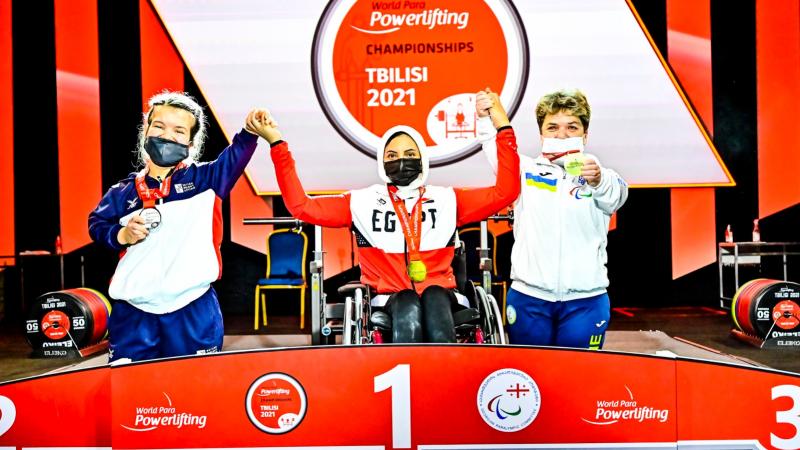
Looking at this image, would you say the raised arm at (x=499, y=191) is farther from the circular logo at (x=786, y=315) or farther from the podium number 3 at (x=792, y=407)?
the circular logo at (x=786, y=315)

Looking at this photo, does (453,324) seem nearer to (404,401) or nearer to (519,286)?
(519,286)

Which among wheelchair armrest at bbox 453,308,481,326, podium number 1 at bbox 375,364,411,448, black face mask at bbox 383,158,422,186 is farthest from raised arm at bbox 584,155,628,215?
podium number 1 at bbox 375,364,411,448

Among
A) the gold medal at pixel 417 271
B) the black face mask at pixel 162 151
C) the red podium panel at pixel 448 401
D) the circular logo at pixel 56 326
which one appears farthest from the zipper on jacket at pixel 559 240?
the circular logo at pixel 56 326

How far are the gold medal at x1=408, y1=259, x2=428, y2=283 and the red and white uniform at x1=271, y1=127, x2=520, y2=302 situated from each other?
124mm

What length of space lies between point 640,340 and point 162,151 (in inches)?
159

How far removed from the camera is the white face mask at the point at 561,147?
233cm

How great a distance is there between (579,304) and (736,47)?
552 cm

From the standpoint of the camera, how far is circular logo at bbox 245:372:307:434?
1267 mm

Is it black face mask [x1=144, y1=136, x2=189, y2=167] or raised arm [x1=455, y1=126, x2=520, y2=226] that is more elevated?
black face mask [x1=144, y1=136, x2=189, y2=167]

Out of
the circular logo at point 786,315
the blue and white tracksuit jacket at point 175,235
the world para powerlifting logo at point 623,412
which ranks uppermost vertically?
the blue and white tracksuit jacket at point 175,235

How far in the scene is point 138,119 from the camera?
677cm

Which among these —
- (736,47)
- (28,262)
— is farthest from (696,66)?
(28,262)

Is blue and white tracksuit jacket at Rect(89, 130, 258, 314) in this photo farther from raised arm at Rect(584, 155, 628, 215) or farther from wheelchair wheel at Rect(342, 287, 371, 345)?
raised arm at Rect(584, 155, 628, 215)

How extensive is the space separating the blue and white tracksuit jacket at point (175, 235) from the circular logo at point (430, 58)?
3.90 m
